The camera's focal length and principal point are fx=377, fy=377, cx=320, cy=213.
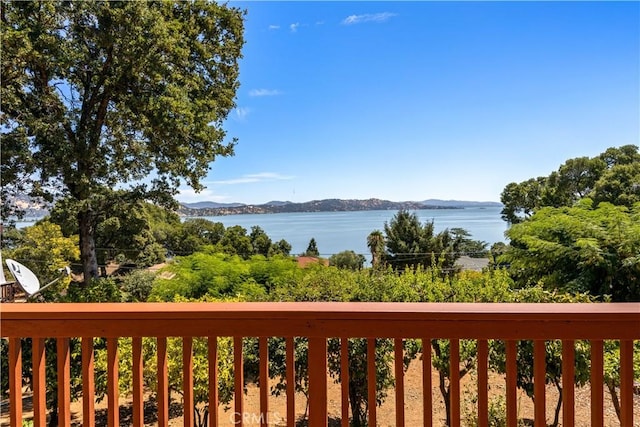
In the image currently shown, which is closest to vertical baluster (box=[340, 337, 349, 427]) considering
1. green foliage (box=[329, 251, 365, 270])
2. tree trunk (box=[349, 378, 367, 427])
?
tree trunk (box=[349, 378, 367, 427])

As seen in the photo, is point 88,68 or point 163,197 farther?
point 163,197

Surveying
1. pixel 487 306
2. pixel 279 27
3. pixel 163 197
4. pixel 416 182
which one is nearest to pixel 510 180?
pixel 416 182

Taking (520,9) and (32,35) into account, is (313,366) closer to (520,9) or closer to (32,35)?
(520,9)

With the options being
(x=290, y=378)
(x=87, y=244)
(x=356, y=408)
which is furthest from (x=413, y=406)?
(x=87, y=244)

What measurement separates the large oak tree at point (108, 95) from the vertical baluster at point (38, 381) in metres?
5.64

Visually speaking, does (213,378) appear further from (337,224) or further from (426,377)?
(337,224)

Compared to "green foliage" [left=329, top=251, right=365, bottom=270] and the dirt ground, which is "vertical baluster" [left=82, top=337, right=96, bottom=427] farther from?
"green foliage" [left=329, top=251, right=365, bottom=270]

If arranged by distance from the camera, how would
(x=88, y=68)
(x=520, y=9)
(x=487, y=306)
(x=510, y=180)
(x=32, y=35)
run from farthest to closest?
(x=88, y=68)
(x=32, y=35)
(x=510, y=180)
(x=520, y=9)
(x=487, y=306)

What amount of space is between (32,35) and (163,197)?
11.0ft

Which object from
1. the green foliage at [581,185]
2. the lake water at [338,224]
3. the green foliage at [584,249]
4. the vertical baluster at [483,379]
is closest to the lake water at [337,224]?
the lake water at [338,224]

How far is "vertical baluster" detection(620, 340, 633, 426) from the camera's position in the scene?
1.01 metres

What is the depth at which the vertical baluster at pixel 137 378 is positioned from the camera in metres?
1.06

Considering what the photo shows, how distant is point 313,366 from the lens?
3.45 feet

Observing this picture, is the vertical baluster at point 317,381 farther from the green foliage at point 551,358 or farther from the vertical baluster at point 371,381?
the green foliage at point 551,358
